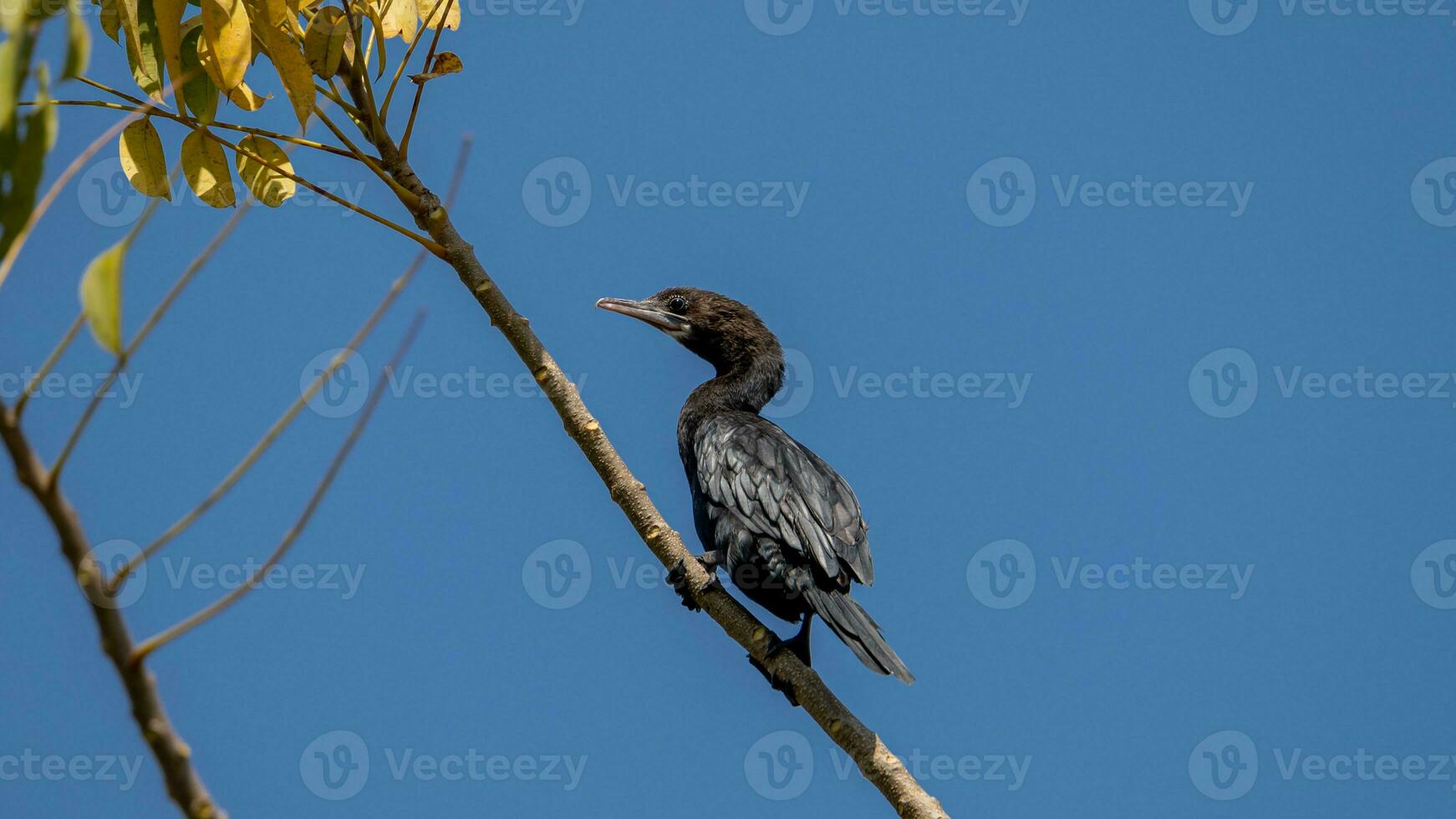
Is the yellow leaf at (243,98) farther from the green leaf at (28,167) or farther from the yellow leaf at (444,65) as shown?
the green leaf at (28,167)

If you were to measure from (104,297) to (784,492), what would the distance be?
13.6ft

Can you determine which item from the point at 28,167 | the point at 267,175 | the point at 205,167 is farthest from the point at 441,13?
the point at 28,167

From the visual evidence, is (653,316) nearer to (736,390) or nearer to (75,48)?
(736,390)

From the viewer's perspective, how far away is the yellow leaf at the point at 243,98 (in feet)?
12.0

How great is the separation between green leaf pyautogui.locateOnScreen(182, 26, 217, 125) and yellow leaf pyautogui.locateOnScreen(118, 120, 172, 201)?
0.25 metres

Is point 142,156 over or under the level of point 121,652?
over

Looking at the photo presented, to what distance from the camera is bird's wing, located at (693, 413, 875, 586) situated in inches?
202

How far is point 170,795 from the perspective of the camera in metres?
1.22

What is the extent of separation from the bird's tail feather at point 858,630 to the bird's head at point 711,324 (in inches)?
70.6

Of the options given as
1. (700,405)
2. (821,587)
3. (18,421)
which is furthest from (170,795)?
(700,405)

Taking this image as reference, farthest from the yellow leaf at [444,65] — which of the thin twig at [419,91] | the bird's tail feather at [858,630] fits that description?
the bird's tail feather at [858,630]

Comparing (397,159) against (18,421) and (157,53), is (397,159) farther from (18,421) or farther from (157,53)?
(18,421)

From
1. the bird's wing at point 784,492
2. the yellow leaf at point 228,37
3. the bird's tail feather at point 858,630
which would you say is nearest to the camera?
the yellow leaf at point 228,37

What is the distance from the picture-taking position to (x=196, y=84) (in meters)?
3.74
